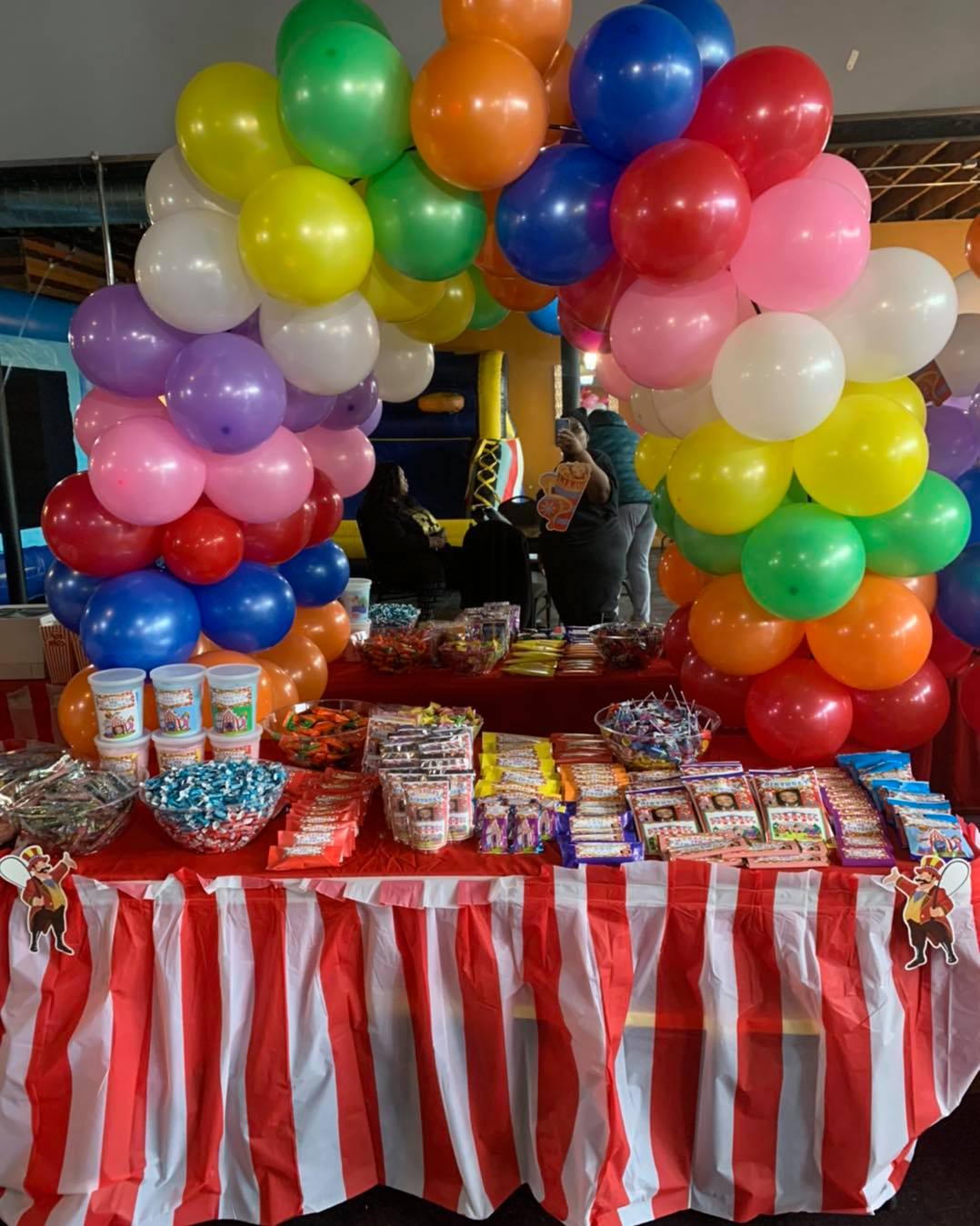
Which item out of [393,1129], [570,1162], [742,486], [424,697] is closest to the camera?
[570,1162]

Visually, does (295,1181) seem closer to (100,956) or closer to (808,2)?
(100,956)

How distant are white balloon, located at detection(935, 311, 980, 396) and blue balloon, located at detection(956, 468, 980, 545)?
9.3 inches

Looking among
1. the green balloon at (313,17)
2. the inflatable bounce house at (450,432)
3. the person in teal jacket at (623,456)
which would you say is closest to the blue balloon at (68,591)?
the green balloon at (313,17)

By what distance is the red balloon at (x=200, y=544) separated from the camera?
218 cm

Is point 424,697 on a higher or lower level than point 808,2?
lower

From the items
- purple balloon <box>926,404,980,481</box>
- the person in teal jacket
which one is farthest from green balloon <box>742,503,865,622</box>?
the person in teal jacket

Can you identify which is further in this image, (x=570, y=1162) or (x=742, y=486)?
(x=742, y=486)

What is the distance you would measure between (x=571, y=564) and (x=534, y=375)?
6.07m

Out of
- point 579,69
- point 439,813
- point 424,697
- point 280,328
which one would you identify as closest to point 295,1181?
point 439,813

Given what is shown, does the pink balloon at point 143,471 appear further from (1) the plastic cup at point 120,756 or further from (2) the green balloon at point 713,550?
(2) the green balloon at point 713,550

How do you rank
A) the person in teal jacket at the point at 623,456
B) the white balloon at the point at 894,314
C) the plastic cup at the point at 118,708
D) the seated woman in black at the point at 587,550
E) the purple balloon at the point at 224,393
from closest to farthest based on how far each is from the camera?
the white balloon at the point at 894,314, the plastic cup at the point at 118,708, the purple balloon at the point at 224,393, the seated woman in black at the point at 587,550, the person in teal jacket at the point at 623,456

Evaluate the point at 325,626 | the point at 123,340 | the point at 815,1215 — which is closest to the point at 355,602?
the point at 325,626

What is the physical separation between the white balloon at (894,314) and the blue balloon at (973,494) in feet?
1.29

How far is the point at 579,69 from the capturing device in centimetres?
170
